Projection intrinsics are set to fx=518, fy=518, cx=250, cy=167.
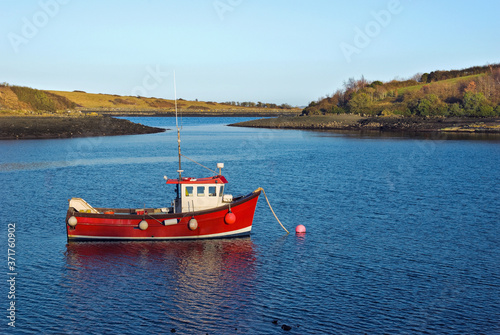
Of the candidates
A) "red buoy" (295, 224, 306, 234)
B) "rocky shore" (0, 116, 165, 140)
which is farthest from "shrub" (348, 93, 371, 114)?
"red buoy" (295, 224, 306, 234)

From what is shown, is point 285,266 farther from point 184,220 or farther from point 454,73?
point 454,73

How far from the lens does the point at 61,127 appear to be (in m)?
118

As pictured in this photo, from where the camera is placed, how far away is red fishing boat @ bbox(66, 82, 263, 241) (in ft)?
92.3

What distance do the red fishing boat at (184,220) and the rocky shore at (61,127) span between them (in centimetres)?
8581

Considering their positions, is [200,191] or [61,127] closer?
[200,191]

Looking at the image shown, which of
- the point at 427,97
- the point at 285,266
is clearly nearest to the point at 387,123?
the point at 427,97

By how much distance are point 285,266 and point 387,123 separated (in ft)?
406

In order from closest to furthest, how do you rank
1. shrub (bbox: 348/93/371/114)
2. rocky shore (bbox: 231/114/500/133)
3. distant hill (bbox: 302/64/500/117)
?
1. rocky shore (bbox: 231/114/500/133)
2. distant hill (bbox: 302/64/500/117)
3. shrub (bbox: 348/93/371/114)

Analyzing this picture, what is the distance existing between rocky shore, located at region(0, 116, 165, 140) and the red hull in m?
Answer: 85.8

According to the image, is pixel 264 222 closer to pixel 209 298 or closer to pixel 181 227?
pixel 181 227

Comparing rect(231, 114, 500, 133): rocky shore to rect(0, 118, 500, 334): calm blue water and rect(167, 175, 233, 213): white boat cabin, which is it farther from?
rect(167, 175, 233, 213): white boat cabin

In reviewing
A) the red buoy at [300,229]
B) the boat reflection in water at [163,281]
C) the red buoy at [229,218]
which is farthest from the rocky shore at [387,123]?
the boat reflection in water at [163,281]

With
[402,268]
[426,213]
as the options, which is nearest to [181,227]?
[402,268]

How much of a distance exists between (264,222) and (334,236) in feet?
17.8
